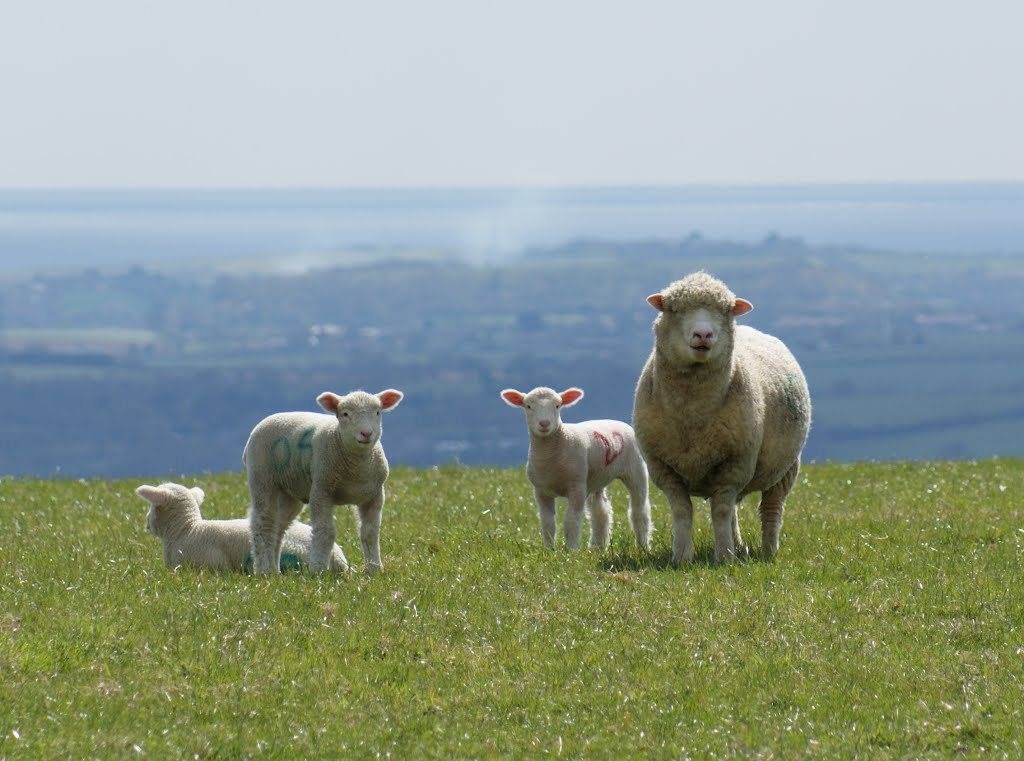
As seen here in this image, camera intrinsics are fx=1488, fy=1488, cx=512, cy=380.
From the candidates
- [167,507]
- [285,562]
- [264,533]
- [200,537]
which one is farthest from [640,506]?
[167,507]

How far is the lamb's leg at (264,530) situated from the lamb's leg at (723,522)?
134 inches

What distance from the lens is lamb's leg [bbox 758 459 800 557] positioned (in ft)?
40.0

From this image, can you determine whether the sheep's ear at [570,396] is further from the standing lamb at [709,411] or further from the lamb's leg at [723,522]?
the lamb's leg at [723,522]

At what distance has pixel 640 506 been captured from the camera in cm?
1277

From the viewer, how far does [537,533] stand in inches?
528

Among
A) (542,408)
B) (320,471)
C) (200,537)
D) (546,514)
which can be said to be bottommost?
(200,537)

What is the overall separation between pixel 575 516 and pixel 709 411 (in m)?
1.65

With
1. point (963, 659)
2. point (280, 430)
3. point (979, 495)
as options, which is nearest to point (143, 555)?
point (280, 430)

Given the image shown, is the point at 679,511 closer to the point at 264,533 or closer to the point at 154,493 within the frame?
the point at 264,533

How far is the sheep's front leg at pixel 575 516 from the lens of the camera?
12.2 m

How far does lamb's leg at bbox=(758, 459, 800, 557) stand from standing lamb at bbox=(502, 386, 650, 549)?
102 centimetres

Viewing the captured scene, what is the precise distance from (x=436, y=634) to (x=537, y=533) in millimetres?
3971

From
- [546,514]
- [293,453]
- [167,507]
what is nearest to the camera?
[293,453]

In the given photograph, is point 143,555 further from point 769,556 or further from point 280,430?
point 769,556
